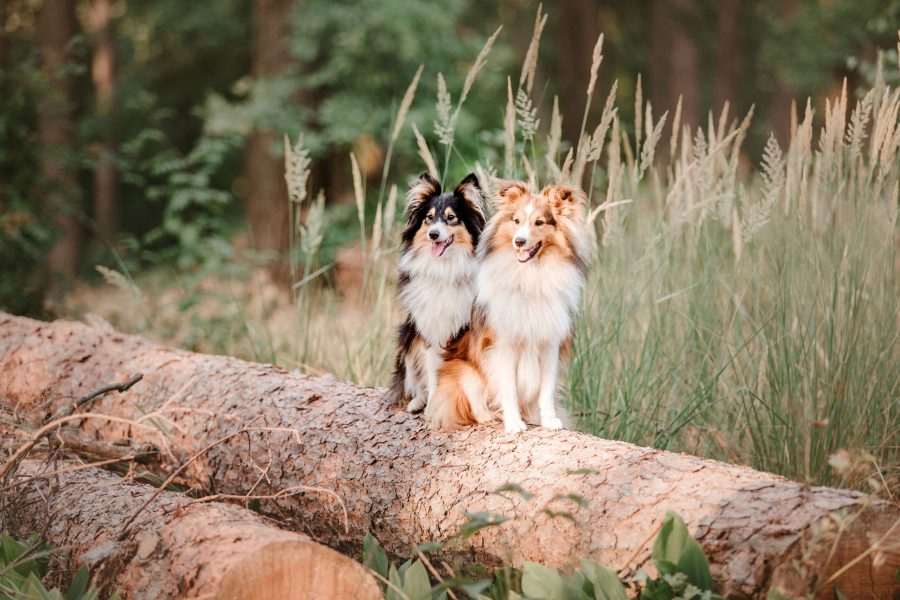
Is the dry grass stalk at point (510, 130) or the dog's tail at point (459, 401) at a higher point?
the dry grass stalk at point (510, 130)

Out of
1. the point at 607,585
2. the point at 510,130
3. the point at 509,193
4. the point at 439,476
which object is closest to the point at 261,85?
the point at 510,130

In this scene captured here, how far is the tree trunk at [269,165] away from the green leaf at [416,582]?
8424mm

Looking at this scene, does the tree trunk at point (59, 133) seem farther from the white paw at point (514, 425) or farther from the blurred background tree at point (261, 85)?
the white paw at point (514, 425)

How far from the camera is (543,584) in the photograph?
8.77 feet

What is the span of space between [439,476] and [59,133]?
11063mm

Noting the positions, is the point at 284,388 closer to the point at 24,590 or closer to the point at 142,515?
the point at 142,515

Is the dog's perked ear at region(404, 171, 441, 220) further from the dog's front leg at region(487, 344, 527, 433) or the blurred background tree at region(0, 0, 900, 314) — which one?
the dog's front leg at region(487, 344, 527, 433)

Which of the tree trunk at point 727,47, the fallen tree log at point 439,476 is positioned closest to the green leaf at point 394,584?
the fallen tree log at point 439,476

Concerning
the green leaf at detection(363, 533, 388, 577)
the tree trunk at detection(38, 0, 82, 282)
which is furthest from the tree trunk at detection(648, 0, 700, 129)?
the green leaf at detection(363, 533, 388, 577)

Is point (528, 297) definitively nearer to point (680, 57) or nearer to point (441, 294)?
point (441, 294)

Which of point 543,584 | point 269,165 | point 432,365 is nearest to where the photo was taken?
point 543,584

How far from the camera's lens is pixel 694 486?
2.78m

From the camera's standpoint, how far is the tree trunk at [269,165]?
11023mm

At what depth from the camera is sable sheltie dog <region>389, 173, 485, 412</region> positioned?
12.2 ft
